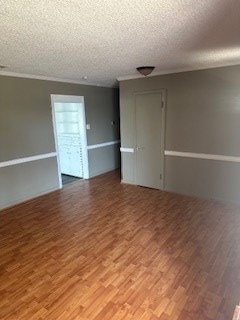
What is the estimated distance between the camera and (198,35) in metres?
2.11

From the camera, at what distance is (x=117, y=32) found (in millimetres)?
1969

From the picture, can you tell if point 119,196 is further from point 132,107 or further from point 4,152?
point 4,152

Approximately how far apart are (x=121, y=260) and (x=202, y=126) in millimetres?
2585

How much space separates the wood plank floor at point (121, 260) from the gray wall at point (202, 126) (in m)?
0.37

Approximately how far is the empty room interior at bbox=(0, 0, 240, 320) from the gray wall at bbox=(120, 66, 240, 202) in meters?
0.02

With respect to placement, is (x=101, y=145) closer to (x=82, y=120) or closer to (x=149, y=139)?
(x=82, y=120)

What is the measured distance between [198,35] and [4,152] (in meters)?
3.34

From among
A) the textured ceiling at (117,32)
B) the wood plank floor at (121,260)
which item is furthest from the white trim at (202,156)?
the textured ceiling at (117,32)

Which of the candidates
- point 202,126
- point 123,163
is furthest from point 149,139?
point 202,126

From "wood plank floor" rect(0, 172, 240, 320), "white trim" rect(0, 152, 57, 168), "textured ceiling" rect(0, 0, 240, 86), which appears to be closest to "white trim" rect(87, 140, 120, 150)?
"white trim" rect(0, 152, 57, 168)

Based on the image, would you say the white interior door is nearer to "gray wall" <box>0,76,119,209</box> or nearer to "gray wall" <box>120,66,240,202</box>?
"gray wall" <box>120,66,240,202</box>

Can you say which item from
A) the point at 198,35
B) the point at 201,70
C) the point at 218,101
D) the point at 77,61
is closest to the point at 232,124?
the point at 218,101

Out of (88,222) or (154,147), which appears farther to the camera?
(154,147)

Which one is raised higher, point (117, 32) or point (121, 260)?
point (117, 32)
